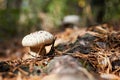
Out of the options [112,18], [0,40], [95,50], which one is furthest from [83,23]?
[95,50]

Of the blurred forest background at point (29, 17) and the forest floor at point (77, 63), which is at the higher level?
the blurred forest background at point (29, 17)

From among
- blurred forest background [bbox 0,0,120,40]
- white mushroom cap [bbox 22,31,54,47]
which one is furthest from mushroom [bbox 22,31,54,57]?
blurred forest background [bbox 0,0,120,40]

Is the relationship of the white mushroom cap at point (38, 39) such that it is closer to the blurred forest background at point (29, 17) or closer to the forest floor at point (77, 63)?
the forest floor at point (77, 63)

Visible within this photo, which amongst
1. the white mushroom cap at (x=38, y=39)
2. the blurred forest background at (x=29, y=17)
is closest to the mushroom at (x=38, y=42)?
the white mushroom cap at (x=38, y=39)

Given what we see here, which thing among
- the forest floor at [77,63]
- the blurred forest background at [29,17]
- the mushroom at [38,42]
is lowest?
the forest floor at [77,63]

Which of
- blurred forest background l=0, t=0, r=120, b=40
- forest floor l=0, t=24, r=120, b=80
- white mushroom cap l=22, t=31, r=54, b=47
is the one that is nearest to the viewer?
forest floor l=0, t=24, r=120, b=80

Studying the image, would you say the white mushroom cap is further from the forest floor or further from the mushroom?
the forest floor
